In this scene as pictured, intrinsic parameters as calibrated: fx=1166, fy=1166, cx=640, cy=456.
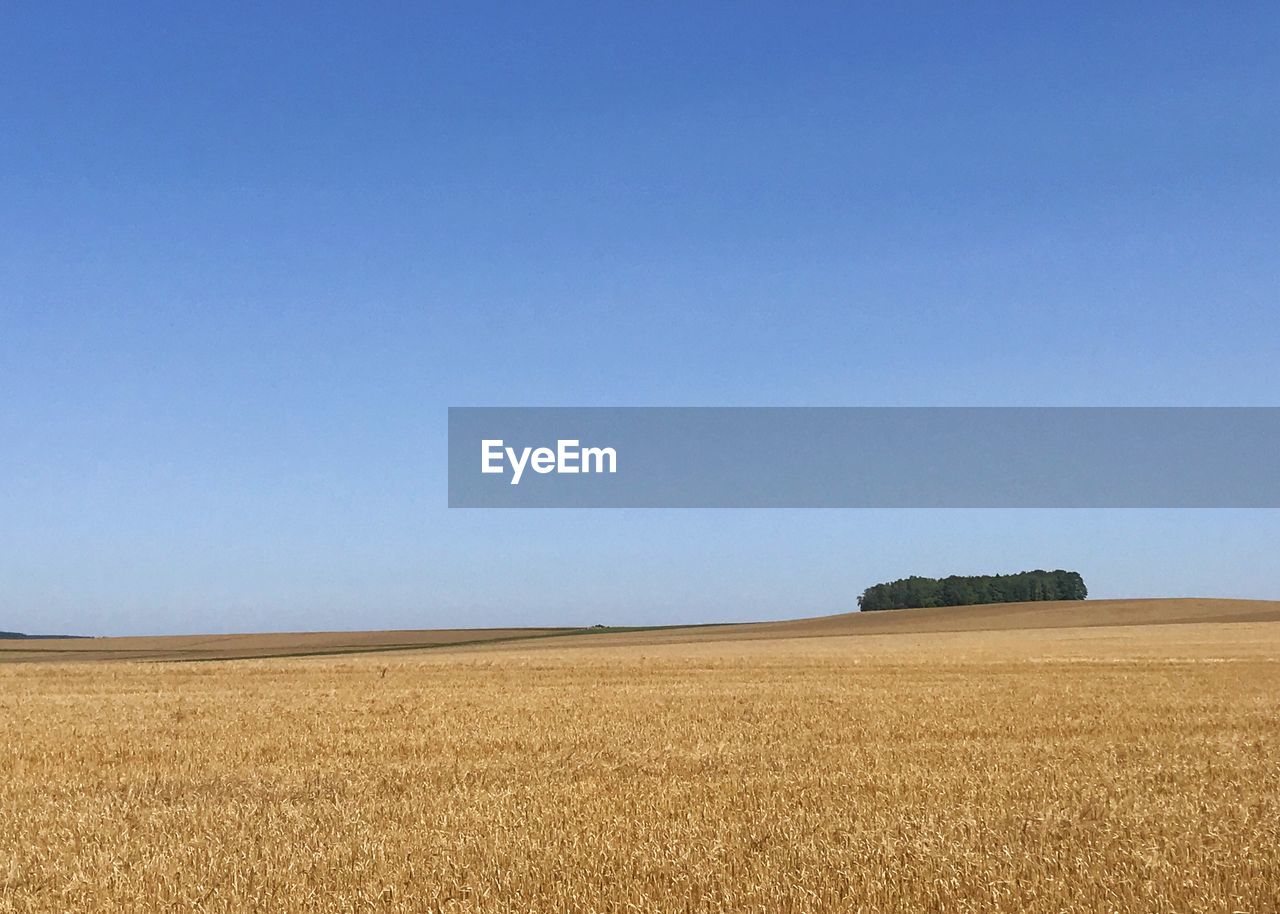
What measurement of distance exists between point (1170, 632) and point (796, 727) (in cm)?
4932

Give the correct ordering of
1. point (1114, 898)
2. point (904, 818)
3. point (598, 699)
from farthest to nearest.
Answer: point (598, 699) < point (904, 818) < point (1114, 898)

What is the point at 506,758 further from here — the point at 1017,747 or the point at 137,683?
the point at 137,683

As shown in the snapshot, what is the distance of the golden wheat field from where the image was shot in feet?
26.5

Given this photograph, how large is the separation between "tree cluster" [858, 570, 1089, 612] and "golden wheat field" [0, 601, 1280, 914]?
393ft

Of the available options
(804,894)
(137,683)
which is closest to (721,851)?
(804,894)

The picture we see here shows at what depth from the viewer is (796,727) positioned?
59.1ft

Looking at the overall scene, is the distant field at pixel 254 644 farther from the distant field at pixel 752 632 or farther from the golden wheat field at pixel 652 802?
the golden wheat field at pixel 652 802

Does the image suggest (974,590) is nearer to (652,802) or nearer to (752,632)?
(752,632)

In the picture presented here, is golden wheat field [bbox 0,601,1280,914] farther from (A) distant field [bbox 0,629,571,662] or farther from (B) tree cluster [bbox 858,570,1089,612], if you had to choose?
(B) tree cluster [bbox 858,570,1089,612]

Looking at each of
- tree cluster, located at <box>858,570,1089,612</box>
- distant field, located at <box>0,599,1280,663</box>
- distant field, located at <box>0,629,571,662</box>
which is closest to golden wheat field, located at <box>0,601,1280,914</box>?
distant field, located at <box>0,599,1280,663</box>

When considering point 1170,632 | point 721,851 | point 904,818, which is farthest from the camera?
point 1170,632

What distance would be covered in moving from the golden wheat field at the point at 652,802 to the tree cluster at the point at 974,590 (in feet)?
393

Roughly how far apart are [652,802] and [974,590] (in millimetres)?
137596

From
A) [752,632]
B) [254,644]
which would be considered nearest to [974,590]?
[752,632]
